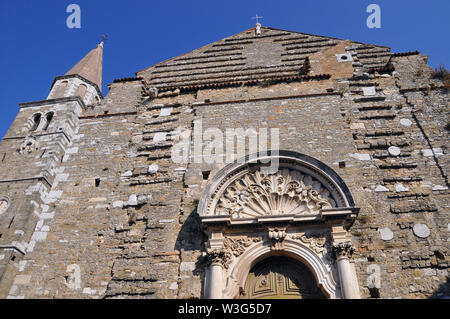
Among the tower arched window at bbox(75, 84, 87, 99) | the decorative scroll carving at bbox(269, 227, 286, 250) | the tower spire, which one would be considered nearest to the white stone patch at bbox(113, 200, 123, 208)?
the decorative scroll carving at bbox(269, 227, 286, 250)

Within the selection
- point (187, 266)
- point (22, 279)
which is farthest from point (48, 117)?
point (187, 266)

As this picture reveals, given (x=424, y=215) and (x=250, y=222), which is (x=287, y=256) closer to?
(x=250, y=222)

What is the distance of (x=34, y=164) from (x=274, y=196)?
5969 millimetres

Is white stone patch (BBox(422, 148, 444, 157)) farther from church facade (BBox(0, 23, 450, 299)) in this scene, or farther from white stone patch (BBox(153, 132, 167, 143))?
white stone patch (BBox(153, 132, 167, 143))

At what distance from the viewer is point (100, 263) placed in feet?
24.3

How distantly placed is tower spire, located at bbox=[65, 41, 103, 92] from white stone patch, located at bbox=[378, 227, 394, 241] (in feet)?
30.5

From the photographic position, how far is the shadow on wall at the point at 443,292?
20.0 feet

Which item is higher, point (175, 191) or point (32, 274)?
point (175, 191)

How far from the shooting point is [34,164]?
8930mm

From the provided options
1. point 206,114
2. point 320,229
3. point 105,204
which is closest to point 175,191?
point 105,204

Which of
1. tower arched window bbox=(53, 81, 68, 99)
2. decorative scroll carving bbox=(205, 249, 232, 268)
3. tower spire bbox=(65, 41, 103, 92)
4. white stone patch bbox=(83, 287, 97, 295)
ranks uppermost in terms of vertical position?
tower spire bbox=(65, 41, 103, 92)

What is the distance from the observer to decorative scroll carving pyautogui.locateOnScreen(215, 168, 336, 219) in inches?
293

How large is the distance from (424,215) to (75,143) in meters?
8.54

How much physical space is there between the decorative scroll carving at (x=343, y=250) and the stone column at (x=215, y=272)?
2.00 meters
